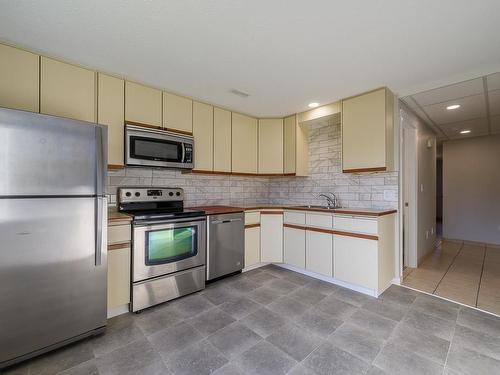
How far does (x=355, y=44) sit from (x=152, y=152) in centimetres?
218

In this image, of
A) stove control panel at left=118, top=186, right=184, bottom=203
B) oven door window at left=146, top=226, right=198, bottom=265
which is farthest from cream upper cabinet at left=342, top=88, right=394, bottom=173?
stove control panel at left=118, top=186, right=184, bottom=203

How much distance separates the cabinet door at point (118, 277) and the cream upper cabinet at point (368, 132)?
2668 mm

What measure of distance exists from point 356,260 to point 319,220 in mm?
608

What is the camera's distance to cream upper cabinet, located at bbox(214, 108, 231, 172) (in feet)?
10.8

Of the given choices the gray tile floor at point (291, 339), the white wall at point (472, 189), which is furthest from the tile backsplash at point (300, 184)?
the white wall at point (472, 189)

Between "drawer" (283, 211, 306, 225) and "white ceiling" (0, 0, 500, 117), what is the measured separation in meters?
1.62

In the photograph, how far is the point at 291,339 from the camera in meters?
1.83

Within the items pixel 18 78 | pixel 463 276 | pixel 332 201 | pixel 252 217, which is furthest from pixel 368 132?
pixel 18 78

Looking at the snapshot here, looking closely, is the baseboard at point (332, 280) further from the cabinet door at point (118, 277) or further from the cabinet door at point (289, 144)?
the cabinet door at point (118, 277)

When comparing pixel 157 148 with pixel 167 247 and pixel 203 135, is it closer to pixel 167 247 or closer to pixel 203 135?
pixel 203 135

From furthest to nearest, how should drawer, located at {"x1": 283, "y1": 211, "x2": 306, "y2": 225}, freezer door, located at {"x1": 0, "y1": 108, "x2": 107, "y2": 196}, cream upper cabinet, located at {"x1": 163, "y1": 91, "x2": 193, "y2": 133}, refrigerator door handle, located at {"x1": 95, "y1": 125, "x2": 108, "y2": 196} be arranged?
drawer, located at {"x1": 283, "y1": 211, "x2": 306, "y2": 225}, cream upper cabinet, located at {"x1": 163, "y1": 91, "x2": 193, "y2": 133}, refrigerator door handle, located at {"x1": 95, "y1": 125, "x2": 108, "y2": 196}, freezer door, located at {"x1": 0, "y1": 108, "x2": 107, "y2": 196}

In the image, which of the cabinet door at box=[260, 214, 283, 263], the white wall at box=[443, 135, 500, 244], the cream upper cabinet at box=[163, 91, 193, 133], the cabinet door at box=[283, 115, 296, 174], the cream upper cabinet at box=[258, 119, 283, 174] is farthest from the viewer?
the white wall at box=[443, 135, 500, 244]

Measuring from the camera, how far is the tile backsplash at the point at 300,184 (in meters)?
2.91

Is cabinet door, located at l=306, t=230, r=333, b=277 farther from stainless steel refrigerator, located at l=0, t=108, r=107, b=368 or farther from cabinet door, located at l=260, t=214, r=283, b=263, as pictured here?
stainless steel refrigerator, located at l=0, t=108, r=107, b=368
